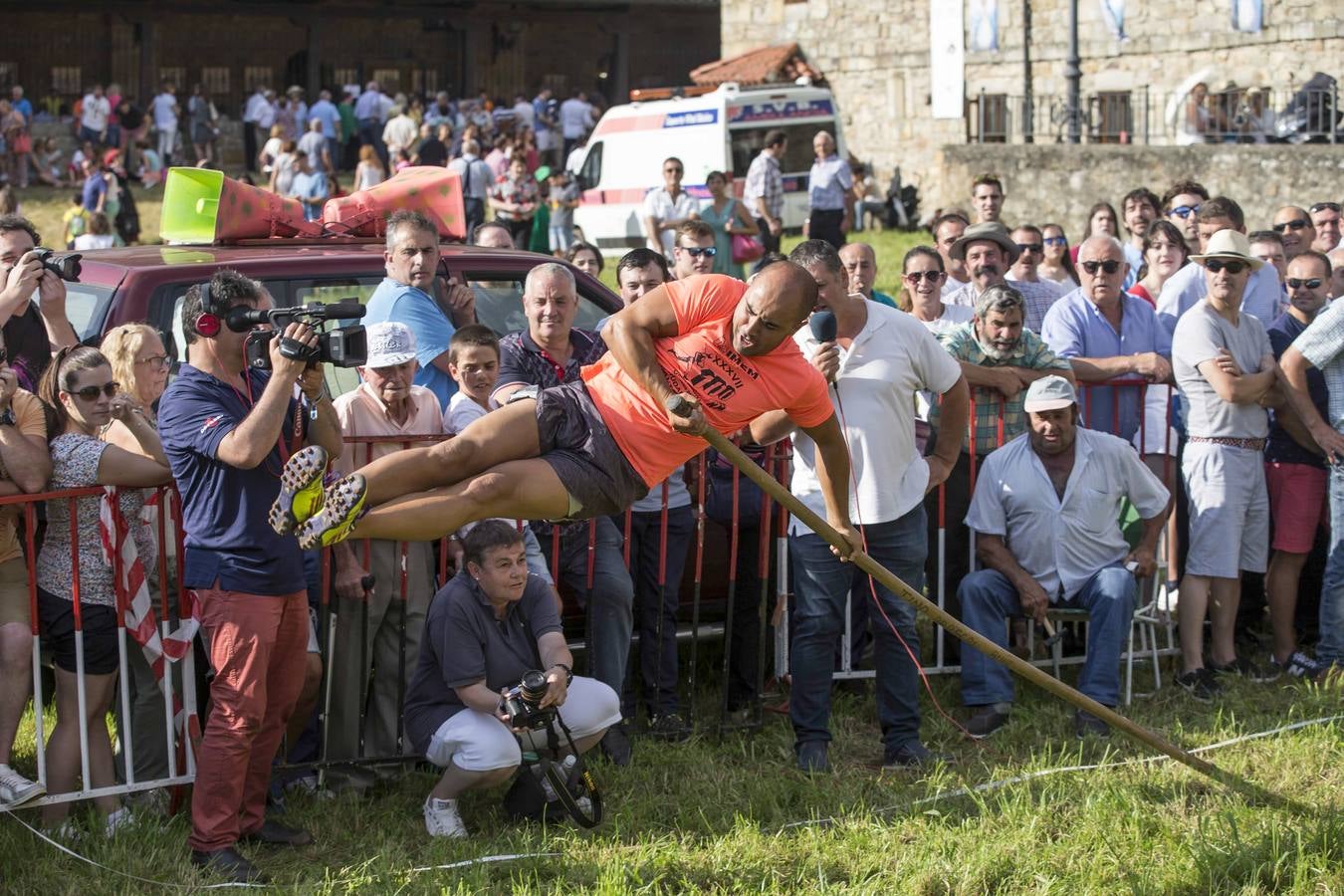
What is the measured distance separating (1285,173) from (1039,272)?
10890 millimetres

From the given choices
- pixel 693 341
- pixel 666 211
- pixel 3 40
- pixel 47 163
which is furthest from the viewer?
pixel 3 40

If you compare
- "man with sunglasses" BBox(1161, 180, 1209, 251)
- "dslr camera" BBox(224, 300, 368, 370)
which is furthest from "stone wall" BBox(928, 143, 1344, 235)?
Answer: "dslr camera" BBox(224, 300, 368, 370)

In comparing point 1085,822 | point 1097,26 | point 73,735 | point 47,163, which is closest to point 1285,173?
point 1097,26

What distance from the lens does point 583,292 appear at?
303 inches

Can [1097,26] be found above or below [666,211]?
above

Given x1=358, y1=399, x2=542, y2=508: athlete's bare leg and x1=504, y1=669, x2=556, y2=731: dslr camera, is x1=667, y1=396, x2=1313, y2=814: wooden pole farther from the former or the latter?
x1=504, y1=669, x2=556, y2=731: dslr camera

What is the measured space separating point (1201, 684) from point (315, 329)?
422 cm

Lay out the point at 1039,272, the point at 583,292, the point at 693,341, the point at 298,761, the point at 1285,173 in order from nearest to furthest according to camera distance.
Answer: the point at 693,341 → the point at 298,761 → the point at 583,292 → the point at 1039,272 → the point at 1285,173

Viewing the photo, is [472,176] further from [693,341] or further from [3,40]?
[3,40]

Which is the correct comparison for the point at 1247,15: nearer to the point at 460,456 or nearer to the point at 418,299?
the point at 418,299

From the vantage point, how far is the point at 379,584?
607cm

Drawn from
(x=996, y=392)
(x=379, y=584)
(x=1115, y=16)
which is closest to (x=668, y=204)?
(x=996, y=392)

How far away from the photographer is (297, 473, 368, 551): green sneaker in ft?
15.6

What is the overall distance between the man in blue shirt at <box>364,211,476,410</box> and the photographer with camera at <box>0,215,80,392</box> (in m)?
1.16
